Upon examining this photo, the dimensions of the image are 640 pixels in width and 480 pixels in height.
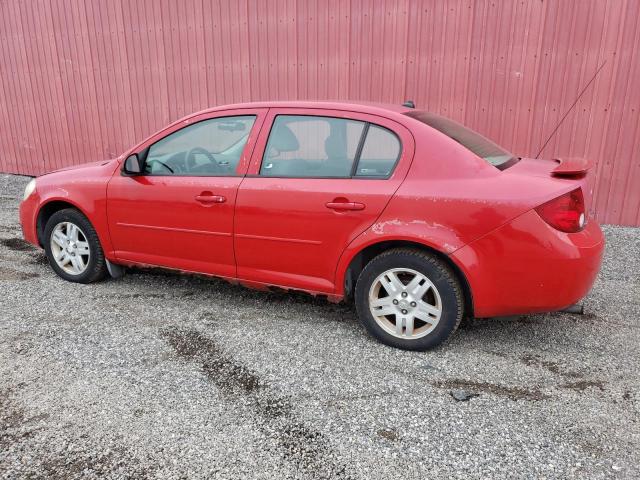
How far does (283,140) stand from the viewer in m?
3.53

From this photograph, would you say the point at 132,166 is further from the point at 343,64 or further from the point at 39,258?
Answer: the point at 343,64

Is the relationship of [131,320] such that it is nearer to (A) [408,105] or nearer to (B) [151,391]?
(B) [151,391]

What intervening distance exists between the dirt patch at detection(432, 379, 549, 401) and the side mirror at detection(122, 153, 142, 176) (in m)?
2.68

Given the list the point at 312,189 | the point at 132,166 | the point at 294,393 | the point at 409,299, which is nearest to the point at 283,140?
the point at 312,189

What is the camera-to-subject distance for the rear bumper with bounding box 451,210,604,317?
9.30ft

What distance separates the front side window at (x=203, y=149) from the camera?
12.0 ft

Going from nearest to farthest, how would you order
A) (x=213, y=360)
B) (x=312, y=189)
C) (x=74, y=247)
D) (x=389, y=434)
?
(x=389, y=434) → (x=213, y=360) → (x=312, y=189) → (x=74, y=247)

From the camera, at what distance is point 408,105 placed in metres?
→ 3.78

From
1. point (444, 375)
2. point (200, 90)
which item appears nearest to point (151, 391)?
point (444, 375)

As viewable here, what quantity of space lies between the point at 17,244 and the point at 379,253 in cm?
443

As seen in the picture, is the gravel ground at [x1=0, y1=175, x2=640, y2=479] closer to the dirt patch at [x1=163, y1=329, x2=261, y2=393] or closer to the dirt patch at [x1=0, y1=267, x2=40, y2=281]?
the dirt patch at [x1=163, y1=329, x2=261, y2=393]

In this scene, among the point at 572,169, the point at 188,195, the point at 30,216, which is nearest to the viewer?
the point at 572,169

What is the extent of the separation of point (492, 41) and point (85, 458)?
5.75 meters

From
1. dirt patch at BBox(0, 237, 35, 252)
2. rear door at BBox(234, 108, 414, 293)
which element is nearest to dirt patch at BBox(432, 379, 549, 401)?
rear door at BBox(234, 108, 414, 293)
